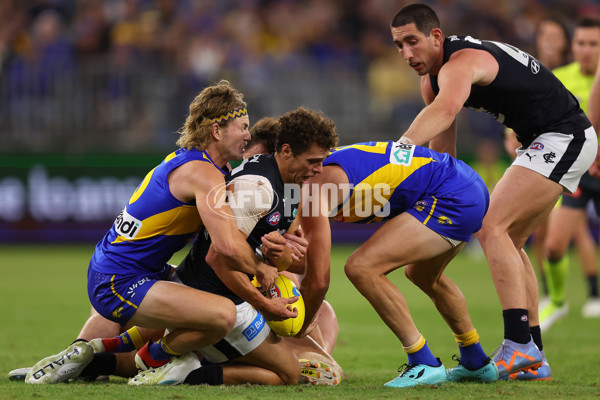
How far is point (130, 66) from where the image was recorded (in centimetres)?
1596

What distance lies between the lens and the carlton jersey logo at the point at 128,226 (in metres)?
5.33

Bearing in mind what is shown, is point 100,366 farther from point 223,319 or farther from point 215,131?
point 215,131

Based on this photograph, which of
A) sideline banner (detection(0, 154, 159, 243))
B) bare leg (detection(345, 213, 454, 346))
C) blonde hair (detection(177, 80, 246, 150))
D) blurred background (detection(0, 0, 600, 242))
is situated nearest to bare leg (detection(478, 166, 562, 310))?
bare leg (detection(345, 213, 454, 346))

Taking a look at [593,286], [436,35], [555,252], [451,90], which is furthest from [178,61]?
[451,90]

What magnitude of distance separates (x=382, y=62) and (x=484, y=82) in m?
11.8

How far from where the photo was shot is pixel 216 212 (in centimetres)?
502

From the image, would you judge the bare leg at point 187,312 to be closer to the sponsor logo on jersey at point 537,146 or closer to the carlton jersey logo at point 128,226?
the carlton jersey logo at point 128,226

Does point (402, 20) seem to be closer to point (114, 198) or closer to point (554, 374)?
point (554, 374)

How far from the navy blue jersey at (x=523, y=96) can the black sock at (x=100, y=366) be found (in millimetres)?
3044

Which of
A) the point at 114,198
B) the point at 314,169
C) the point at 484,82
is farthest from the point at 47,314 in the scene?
the point at 114,198

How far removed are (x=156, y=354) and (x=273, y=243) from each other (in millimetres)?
1103

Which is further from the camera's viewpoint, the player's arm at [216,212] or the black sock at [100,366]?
the black sock at [100,366]

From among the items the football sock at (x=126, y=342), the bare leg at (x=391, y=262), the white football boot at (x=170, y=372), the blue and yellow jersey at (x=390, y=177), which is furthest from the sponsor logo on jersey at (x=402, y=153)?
the football sock at (x=126, y=342)

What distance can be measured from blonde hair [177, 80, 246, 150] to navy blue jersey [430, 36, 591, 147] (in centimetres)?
161
